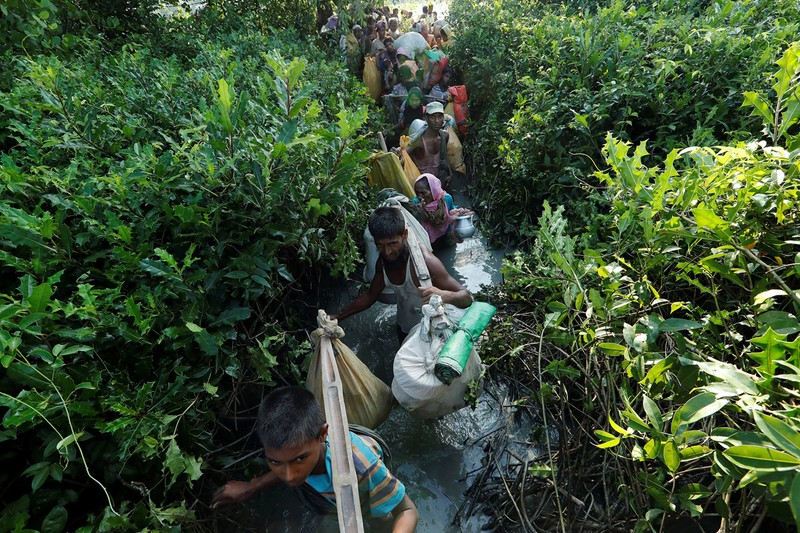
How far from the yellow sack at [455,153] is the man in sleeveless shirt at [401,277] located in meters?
3.88

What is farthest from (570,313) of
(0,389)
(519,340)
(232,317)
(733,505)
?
(0,389)

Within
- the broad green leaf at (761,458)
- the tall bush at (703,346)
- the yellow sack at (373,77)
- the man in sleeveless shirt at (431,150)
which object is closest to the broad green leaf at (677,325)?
the tall bush at (703,346)

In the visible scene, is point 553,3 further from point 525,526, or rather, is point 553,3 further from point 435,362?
point 525,526

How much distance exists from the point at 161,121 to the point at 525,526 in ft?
12.0

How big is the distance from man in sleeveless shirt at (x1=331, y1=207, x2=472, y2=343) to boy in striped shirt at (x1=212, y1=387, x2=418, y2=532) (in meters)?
1.33

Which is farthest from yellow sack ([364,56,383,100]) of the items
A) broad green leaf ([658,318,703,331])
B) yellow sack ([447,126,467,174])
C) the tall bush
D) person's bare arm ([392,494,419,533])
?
broad green leaf ([658,318,703,331])

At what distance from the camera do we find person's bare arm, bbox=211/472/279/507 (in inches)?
81.2

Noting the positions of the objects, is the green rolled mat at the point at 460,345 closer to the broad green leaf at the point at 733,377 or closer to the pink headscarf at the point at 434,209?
the broad green leaf at the point at 733,377

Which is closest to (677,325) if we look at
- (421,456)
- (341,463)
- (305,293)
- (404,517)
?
(341,463)

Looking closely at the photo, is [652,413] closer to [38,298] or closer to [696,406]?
[696,406]

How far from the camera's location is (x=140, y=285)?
6.62 feet

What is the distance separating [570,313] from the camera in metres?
2.33

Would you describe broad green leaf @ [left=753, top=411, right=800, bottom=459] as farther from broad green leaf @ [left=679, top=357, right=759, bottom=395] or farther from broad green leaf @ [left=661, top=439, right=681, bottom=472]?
broad green leaf @ [left=661, top=439, right=681, bottom=472]

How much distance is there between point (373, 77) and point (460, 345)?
8.29 metres
